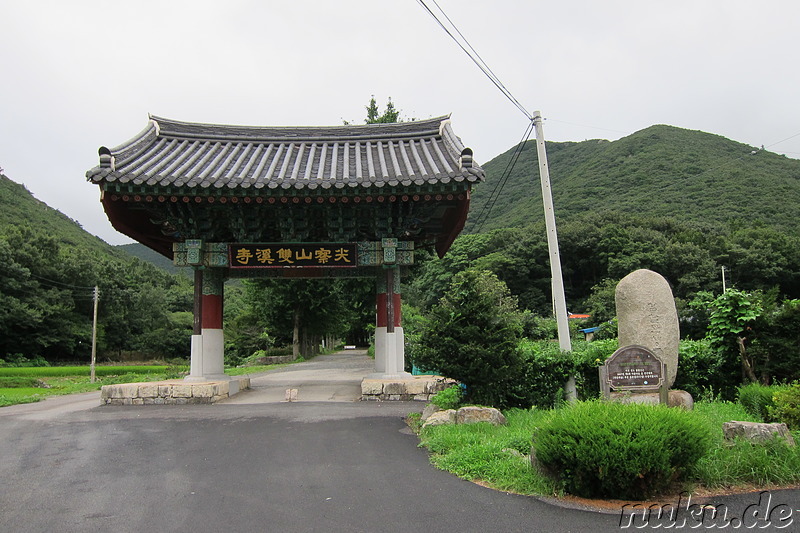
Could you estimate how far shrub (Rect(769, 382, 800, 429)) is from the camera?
5895 millimetres

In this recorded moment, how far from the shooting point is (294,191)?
33.4ft

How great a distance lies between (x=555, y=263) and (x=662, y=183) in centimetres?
7373

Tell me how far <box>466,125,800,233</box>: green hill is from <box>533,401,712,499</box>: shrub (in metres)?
55.8

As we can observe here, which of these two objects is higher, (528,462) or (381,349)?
(381,349)

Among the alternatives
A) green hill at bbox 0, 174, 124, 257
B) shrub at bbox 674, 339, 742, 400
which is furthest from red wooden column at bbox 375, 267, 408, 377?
green hill at bbox 0, 174, 124, 257

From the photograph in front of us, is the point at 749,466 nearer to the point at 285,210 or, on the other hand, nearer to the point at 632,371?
the point at 632,371

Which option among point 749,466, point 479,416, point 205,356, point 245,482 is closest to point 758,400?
point 749,466

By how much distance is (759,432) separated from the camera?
5.15 metres

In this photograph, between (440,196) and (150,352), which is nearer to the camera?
(440,196)

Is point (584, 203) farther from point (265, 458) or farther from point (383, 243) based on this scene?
point (265, 458)

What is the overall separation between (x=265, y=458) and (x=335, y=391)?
5.95 metres

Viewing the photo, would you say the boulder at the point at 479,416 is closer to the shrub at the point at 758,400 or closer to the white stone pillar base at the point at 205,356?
the shrub at the point at 758,400

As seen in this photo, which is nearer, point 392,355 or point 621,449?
point 621,449

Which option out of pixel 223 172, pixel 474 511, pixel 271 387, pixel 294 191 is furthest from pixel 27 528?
pixel 271 387
